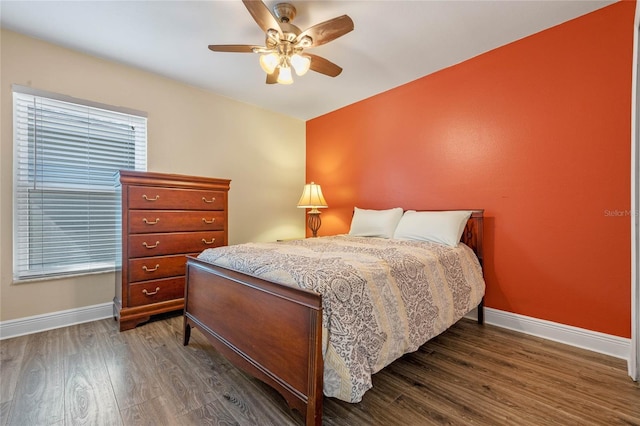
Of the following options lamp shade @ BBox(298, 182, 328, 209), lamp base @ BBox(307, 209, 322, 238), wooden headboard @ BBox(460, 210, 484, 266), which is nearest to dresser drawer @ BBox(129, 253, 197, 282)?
lamp shade @ BBox(298, 182, 328, 209)

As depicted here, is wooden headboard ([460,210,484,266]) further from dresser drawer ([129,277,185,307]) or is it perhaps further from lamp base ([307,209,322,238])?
dresser drawer ([129,277,185,307])

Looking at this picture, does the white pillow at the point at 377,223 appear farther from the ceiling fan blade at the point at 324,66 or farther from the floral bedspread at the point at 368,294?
the ceiling fan blade at the point at 324,66

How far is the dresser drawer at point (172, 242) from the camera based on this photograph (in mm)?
2344

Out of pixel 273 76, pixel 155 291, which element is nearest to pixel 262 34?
pixel 273 76

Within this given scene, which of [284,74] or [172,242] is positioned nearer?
[284,74]

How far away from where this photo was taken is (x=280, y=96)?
342 centimetres

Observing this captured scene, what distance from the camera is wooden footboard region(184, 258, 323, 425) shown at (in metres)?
1.13

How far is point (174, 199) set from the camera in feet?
8.29

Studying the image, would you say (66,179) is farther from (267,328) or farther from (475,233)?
(475,233)

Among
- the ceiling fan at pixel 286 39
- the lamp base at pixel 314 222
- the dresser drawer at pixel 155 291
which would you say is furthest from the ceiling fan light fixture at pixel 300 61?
the dresser drawer at pixel 155 291

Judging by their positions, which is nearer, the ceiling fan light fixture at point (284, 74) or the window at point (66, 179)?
the ceiling fan light fixture at point (284, 74)

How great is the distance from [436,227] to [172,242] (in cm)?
233

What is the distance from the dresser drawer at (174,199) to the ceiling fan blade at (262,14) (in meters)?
1.56

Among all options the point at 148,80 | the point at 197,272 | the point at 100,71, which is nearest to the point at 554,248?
the point at 197,272
